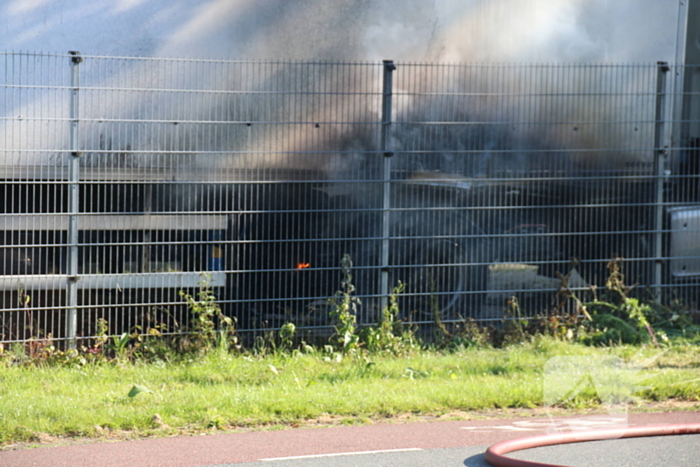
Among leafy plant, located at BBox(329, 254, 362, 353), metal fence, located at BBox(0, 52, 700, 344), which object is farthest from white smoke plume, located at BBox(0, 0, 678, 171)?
leafy plant, located at BBox(329, 254, 362, 353)

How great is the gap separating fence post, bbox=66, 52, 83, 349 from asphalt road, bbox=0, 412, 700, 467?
263 cm

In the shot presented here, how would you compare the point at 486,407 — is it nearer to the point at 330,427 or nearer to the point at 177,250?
the point at 330,427

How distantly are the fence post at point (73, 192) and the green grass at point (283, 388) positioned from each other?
0.46 metres

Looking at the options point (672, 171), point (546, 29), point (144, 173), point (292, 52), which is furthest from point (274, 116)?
point (672, 171)

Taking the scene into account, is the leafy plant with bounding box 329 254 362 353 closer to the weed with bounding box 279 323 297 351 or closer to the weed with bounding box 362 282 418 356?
the weed with bounding box 362 282 418 356

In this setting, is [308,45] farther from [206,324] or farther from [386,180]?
[206,324]

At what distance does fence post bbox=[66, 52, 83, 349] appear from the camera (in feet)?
26.5

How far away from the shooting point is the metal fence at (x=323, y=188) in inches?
320

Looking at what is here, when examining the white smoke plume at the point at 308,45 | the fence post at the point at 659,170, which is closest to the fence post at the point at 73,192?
the white smoke plume at the point at 308,45

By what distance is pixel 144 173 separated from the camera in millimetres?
8258

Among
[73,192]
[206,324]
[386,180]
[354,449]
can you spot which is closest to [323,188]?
[386,180]

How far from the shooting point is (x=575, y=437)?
18.6 ft

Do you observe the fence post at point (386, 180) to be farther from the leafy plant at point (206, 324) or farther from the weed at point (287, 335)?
the leafy plant at point (206, 324)

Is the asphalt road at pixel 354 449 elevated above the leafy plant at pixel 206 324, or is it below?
below
